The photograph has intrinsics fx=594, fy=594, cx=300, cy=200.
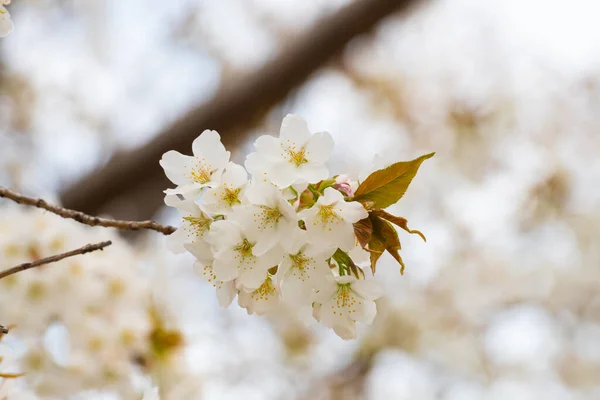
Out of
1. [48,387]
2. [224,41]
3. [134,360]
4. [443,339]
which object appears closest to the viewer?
[48,387]

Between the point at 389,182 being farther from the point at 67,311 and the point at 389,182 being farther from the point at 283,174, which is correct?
the point at 67,311

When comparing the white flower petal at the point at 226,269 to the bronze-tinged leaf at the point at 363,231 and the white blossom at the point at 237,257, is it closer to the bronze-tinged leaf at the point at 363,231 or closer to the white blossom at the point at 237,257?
the white blossom at the point at 237,257

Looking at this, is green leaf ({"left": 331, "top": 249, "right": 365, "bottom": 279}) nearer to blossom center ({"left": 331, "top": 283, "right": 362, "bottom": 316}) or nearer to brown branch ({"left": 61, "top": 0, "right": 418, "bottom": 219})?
blossom center ({"left": 331, "top": 283, "right": 362, "bottom": 316})

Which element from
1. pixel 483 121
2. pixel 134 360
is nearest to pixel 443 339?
pixel 483 121

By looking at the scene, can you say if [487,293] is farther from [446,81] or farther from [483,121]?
[446,81]

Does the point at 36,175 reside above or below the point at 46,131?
below

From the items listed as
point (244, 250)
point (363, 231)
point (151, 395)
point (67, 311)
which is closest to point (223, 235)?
point (244, 250)

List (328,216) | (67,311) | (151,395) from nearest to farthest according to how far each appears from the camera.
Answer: (328,216) < (151,395) < (67,311)

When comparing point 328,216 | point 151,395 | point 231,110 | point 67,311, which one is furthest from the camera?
point 231,110

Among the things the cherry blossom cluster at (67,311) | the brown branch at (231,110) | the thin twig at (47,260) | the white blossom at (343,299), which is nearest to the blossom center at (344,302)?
the white blossom at (343,299)
